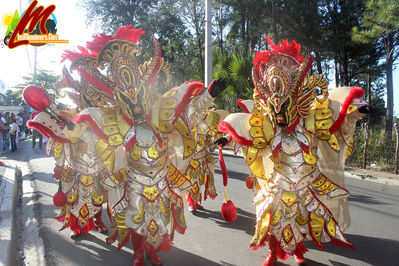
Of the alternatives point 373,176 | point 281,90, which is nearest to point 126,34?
point 281,90

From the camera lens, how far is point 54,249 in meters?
3.51

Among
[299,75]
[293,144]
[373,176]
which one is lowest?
[373,176]

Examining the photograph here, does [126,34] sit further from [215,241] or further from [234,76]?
[234,76]

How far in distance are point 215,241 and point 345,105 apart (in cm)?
226

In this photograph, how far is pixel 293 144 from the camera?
2830 millimetres

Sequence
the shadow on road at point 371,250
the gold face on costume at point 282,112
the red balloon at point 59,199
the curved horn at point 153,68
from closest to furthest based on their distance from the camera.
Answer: the gold face on costume at point 282,112, the curved horn at point 153,68, the shadow on road at point 371,250, the red balloon at point 59,199

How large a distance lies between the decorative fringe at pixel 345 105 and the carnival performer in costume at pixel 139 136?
1.22 metres

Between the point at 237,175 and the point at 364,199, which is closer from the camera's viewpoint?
the point at 364,199

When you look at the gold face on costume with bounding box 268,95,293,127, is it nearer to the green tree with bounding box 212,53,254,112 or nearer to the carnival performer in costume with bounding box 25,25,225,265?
the carnival performer in costume with bounding box 25,25,225,265

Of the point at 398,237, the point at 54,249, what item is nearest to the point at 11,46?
the point at 54,249

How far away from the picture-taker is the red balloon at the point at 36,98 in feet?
9.21

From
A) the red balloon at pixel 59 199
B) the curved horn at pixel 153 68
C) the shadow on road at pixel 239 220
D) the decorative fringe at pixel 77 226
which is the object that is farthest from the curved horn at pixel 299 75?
the decorative fringe at pixel 77 226

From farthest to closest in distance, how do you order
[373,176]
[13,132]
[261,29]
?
1. [261,29]
2. [13,132]
3. [373,176]

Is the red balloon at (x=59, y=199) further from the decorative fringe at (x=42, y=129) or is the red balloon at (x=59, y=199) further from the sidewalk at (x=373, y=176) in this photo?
the sidewalk at (x=373, y=176)
